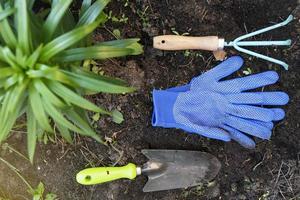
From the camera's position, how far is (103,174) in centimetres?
226

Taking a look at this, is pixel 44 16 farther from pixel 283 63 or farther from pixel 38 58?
pixel 283 63

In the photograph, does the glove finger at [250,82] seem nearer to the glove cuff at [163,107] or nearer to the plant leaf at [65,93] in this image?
the glove cuff at [163,107]

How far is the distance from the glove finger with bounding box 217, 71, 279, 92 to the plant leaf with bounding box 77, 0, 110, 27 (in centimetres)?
64

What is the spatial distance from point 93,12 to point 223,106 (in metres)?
0.70

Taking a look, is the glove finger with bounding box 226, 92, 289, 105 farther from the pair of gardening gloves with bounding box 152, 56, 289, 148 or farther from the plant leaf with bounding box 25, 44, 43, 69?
the plant leaf with bounding box 25, 44, 43, 69

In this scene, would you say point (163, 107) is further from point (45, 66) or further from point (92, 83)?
point (45, 66)

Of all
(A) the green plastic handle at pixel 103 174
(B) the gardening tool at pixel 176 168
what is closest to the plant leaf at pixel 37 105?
(A) the green plastic handle at pixel 103 174

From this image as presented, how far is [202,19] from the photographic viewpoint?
2.33 metres

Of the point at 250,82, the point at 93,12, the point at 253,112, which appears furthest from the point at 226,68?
the point at 93,12

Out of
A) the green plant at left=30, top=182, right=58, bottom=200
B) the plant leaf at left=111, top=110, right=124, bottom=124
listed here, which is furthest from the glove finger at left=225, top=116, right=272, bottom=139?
the green plant at left=30, top=182, right=58, bottom=200

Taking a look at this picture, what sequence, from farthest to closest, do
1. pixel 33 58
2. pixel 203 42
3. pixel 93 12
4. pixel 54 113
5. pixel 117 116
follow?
pixel 117 116
pixel 203 42
pixel 93 12
pixel 54 113
pixel 33 58

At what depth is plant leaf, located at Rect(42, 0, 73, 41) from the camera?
1.80m

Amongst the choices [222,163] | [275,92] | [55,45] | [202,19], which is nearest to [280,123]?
[275,92]

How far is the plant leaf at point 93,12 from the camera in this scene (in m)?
1.92
